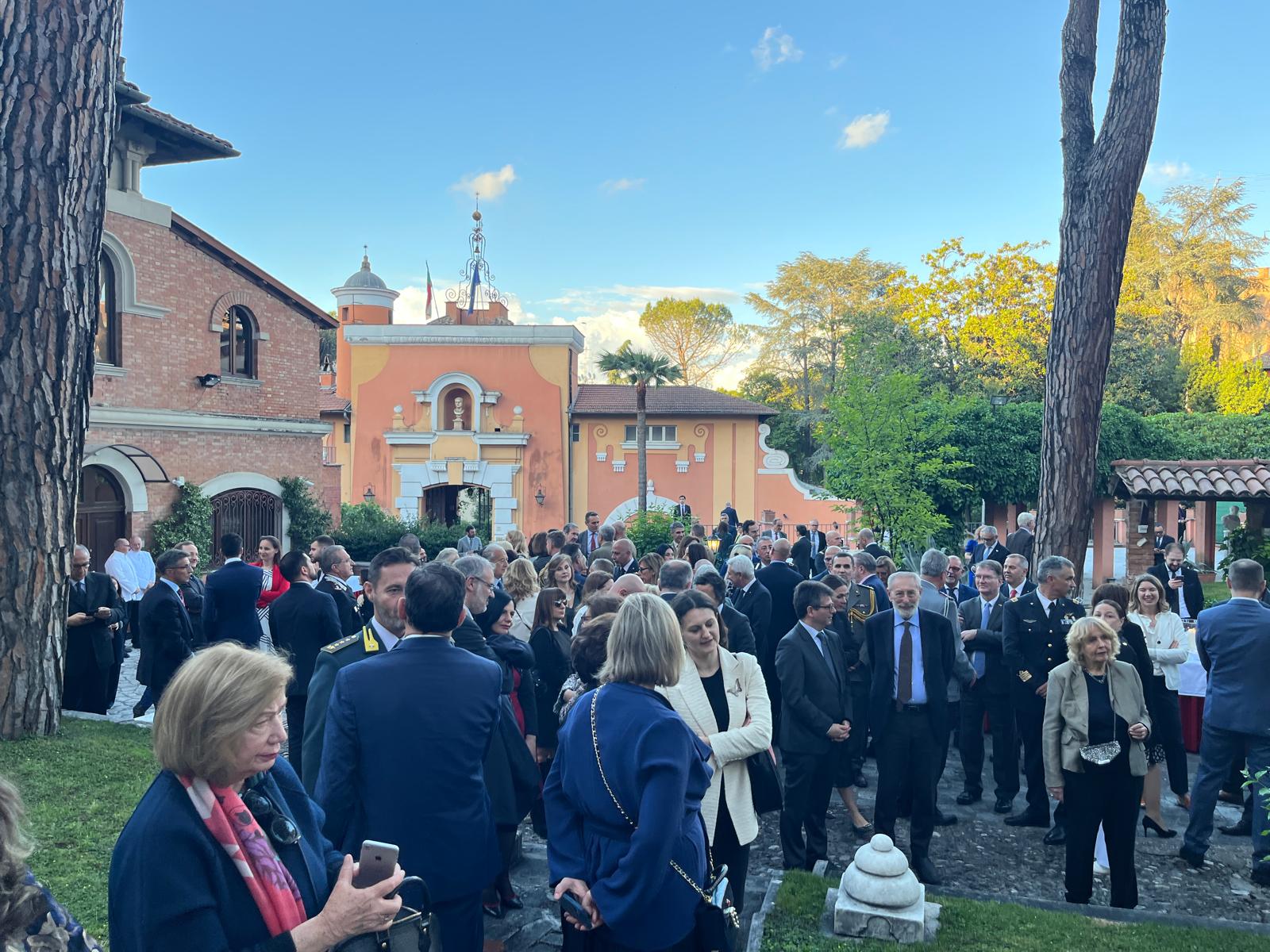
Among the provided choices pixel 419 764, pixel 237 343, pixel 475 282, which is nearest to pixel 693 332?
pixel 475 282

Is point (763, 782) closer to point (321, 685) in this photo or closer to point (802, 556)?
point (321, 685)

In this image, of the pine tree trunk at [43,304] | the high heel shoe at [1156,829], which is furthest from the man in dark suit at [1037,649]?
the pine tree trunk at [43,304]

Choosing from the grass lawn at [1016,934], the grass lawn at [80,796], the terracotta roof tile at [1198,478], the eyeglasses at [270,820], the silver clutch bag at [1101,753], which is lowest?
the grass lawn at [1016,934]

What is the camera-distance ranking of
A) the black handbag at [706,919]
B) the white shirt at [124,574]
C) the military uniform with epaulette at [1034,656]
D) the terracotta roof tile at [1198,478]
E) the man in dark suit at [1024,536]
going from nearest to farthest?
the black handbag at [706,919], the military uniform with epaulette at [1034,656], the white shirt at [124,574], the man in dark suit at [1024,536], the terracotta roof tile at [1198,478]

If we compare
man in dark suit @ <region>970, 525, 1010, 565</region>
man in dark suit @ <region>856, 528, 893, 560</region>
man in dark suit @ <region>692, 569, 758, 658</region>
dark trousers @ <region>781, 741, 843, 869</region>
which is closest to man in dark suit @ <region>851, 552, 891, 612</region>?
man in dark suit @ <region>692, 569, 758, 658</region>

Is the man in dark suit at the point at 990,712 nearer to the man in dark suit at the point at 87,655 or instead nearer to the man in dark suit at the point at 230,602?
the man in dark suit at the point at 230,602

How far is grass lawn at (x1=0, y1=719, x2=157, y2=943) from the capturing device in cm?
457

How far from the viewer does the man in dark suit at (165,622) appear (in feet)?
23.5

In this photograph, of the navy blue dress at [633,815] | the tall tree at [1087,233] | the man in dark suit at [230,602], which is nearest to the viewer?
the navy blue dress at [633,815]

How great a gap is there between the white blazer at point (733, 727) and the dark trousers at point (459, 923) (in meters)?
1.07

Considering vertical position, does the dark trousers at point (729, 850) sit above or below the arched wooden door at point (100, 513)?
below

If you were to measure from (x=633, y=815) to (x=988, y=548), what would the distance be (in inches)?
418

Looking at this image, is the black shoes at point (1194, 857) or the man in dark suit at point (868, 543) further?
the man in dark suit at point (868, 543)

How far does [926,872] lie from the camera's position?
557cm
